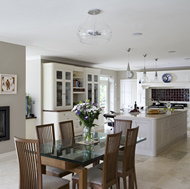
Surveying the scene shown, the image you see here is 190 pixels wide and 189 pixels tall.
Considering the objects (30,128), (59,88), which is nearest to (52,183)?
(30,128)

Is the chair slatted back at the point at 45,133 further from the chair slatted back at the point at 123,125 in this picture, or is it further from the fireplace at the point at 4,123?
the fireplace at the point at 4,123

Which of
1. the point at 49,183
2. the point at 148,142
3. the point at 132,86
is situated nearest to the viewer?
the point at 49,183

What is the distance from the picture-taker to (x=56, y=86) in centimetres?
669

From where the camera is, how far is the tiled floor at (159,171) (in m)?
3.54

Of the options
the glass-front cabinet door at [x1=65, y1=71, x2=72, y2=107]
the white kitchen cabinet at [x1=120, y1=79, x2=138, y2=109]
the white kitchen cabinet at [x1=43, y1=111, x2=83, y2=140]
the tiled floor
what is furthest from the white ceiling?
the white kitchen cabinet at [x1=120, y1=79, x2=138, y2=109]

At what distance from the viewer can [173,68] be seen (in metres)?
9.36

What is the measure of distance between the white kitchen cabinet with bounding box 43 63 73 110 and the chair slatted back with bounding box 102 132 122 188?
4.15 meters

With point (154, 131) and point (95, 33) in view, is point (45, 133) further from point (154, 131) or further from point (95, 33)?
point (154, 131)

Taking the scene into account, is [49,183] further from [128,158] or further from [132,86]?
[132,86]

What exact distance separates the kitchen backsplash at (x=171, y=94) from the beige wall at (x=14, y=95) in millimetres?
6451

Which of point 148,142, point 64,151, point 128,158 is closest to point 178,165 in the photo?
point 148,142

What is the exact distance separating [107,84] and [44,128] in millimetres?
7025

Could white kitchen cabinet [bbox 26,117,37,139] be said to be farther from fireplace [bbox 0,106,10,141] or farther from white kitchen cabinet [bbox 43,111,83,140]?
fireplace [bbox 0,106,10,141]

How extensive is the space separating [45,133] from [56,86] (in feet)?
10.8
